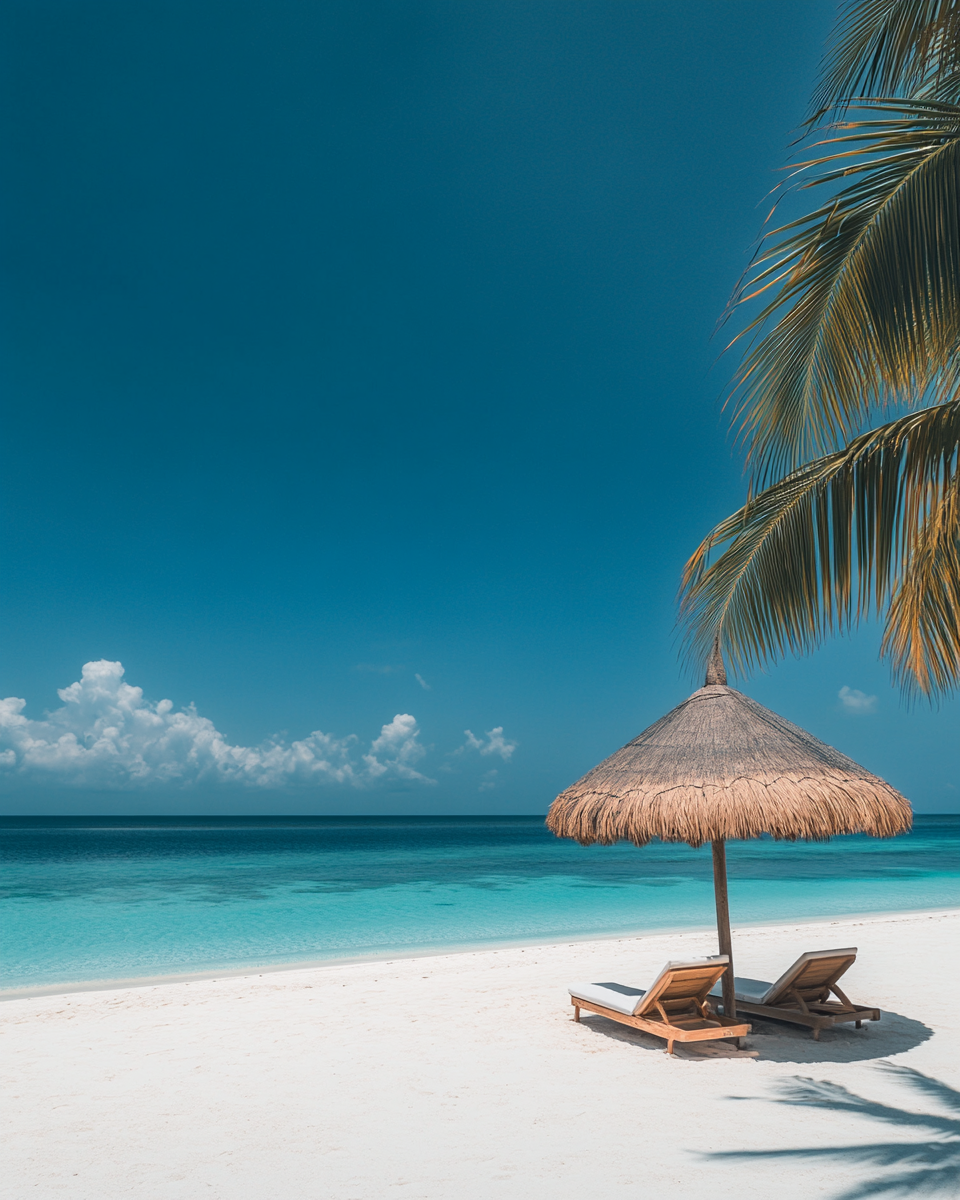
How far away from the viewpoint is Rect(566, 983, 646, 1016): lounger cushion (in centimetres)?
559

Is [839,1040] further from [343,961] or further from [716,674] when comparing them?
[343,961]

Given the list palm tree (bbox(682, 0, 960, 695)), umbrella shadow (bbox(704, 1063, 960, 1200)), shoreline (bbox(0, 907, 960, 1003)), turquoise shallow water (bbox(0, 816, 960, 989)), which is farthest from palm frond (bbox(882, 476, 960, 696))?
turquoise shallow water (bbox(0, 816, 960, 989))

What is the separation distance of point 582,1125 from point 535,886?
19.3 metres

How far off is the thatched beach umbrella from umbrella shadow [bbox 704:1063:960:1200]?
3.72 feet

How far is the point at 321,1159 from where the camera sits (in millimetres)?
3734

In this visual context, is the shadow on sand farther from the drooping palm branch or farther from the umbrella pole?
the drooping palm branch

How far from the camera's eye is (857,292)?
8.85 feet

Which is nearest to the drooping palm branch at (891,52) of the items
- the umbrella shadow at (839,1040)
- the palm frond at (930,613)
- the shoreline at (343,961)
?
the palm frond at (930,613)

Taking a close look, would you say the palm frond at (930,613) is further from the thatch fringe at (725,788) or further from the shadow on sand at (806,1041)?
the shadow on sand at (806,1041)

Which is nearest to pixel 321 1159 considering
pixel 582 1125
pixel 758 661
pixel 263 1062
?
pixel 582 1125

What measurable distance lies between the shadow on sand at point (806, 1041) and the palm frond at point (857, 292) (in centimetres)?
394

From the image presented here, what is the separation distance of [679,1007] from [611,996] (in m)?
0.50

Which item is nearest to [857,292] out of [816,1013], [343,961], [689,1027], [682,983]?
[682,983]

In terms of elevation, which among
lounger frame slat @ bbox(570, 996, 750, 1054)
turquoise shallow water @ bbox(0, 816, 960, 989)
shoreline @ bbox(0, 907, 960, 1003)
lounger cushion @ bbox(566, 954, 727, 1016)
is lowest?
turquoise shallow water @ bbox(0, 816, 960, 989)
